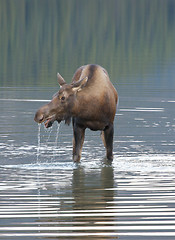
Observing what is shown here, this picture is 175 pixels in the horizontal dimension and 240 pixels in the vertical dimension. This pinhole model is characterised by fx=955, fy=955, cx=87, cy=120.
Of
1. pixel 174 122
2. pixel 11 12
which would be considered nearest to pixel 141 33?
pixel 11 12

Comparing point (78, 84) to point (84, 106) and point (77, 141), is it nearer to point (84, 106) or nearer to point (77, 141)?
point (84, 106)

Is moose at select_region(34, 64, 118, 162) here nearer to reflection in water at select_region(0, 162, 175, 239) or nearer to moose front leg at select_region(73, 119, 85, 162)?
moose front leg at select_region(73, 119, 85, 162)

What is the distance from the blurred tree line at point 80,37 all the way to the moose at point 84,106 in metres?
16.4

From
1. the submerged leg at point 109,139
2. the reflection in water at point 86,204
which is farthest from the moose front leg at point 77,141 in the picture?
the reflection in water at point 86,204

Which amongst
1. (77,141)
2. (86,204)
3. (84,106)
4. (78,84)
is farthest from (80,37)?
(86,204)

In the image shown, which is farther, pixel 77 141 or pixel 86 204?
pixel 77 141

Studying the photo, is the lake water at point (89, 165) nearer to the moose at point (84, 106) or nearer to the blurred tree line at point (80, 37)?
the blurred tree line at point (80, 37)

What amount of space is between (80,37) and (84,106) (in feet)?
185

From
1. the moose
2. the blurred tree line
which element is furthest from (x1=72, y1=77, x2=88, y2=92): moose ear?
the blurred tree line

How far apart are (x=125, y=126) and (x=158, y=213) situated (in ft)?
31.7

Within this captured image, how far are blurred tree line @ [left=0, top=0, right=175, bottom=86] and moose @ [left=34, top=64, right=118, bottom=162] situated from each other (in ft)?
53.8

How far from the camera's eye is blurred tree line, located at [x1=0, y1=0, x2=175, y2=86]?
1703 inches

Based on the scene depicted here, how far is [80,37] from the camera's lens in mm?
73812

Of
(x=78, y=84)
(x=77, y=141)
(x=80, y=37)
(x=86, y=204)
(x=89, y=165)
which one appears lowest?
(x=80, y=37)
